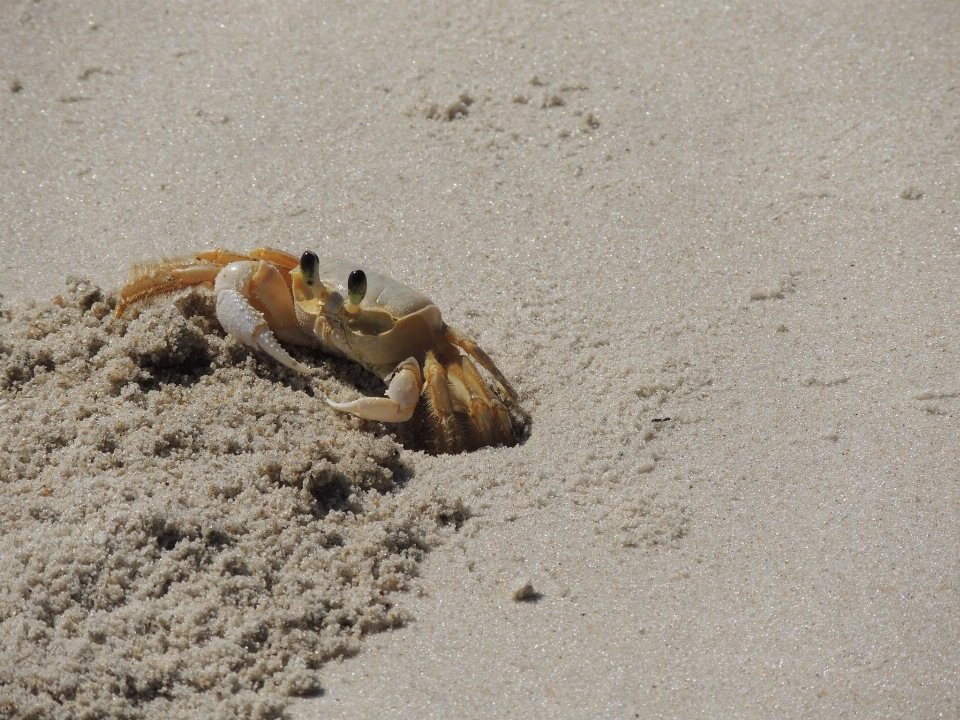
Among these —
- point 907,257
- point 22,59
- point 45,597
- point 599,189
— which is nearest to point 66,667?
point 45,597

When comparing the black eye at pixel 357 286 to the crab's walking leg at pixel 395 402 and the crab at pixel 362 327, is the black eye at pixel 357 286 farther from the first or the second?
the crab's walking leg at pixel 395 402

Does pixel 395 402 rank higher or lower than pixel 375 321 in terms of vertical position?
lower

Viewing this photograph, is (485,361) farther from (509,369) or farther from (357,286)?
(357,286)

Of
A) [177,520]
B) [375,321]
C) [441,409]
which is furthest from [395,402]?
[177,520]

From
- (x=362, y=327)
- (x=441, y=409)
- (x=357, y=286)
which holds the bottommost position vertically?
(x=441, y=409)

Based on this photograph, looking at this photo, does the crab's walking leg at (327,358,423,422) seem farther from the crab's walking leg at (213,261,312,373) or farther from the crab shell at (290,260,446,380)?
the crab's walking leg at (213,261,312,373)

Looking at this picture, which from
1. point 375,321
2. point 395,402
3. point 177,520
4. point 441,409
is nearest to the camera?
point 177,520

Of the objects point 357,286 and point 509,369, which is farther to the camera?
point 509,369

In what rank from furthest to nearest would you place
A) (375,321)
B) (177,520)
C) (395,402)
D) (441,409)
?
(375,321)
(441,409)
(395,402)
(177,520)
